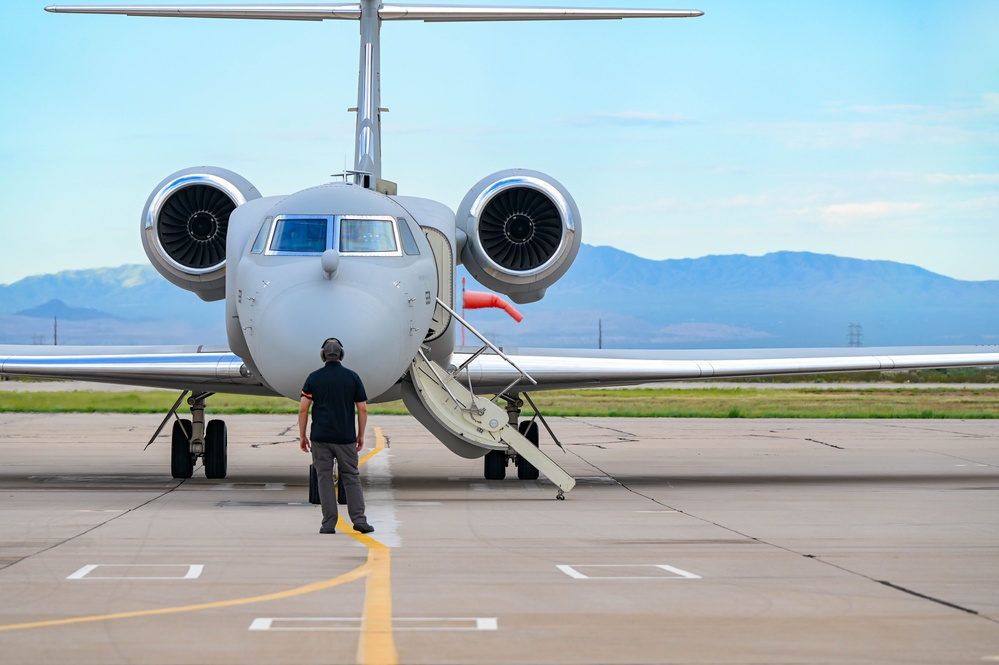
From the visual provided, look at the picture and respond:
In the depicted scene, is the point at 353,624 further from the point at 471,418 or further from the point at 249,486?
the point at 249,486

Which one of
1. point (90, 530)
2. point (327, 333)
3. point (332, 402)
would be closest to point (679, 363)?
point (327, 333)

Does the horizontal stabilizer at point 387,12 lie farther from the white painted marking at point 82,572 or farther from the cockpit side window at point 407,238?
the white painted marking at point 82,572

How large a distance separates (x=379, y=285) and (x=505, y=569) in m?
5.07

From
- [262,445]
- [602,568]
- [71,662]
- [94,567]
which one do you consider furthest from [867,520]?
[262,445]

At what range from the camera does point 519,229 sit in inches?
744

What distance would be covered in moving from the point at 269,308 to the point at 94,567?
4.48 m

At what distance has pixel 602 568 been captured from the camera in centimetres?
994

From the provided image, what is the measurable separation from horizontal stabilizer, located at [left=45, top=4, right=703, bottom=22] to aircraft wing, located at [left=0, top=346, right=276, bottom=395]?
472 centimetres

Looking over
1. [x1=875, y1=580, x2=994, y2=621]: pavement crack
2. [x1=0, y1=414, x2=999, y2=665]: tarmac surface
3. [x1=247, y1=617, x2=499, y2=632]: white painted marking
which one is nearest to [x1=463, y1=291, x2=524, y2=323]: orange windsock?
[x1=0, y1=414, x2=999, y2=665]: tarmac surface

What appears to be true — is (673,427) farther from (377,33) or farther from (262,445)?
(377,33)

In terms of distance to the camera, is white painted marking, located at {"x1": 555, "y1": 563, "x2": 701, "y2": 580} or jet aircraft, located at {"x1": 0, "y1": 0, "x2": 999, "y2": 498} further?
jet aircraft, located at {"x1": 0, "y1": 0, "x2": 999, "y2": 498}

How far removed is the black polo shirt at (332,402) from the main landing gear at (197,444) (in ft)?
23.8

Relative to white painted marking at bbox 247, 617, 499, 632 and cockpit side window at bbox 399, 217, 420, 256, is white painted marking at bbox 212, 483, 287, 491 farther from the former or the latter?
white painted marking at bbox 247, 617, 499, 632

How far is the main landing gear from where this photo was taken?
1944 centimetres
